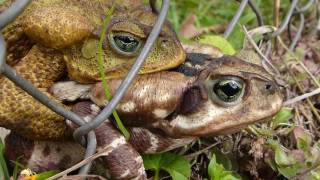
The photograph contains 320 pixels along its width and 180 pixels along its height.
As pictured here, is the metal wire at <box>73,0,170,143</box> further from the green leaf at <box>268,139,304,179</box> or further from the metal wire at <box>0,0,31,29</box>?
the green leaf at <box>268,139,304,179</box>

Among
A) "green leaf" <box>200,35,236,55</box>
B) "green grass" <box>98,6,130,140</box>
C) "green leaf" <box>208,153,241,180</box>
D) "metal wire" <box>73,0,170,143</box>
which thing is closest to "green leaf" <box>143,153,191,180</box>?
"green leaf" <box>208,153,241,180</box>

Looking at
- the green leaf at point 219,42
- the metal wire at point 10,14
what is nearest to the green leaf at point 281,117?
the green leaf at point 219,42

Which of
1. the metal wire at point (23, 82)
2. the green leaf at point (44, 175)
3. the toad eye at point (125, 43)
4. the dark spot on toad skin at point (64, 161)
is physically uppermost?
the toad eye at point (125, 43)

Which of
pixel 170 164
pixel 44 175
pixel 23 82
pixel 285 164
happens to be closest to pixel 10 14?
pixel 23 82

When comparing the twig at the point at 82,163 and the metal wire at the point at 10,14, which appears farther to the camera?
the twig at the point at 82,163

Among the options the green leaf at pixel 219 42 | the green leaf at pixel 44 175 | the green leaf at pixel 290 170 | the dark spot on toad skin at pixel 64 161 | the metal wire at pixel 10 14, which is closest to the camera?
the metal wire at pixel 10 14

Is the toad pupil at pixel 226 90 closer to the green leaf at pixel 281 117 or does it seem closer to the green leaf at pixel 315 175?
the green leaf at pixel 315 175
